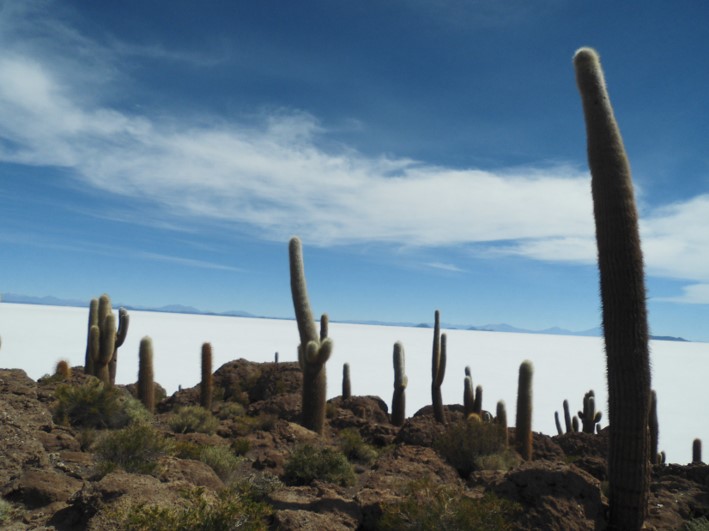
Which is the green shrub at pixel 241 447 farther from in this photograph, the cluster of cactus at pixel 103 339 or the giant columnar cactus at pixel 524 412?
the giant columnar cactus at pixel 524 412

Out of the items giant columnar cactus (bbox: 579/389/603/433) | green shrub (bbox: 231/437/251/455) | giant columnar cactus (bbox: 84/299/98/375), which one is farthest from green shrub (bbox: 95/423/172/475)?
giant columnar cactus (bbox: 579/389/603/433)

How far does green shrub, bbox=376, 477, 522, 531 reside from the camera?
22.3ft

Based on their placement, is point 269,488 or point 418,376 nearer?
point 269,488

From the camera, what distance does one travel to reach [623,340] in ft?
27.8

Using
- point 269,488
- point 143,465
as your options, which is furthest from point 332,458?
point 143,465

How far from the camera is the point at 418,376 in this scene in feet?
227

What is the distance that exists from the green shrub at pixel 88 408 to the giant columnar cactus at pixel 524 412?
A: 10675 millimetres

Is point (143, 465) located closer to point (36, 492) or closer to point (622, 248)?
point (36, 492)

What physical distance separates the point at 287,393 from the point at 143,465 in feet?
44.4

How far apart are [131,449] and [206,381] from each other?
37.2 ft

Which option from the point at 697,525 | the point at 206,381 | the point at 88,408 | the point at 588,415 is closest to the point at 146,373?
the point at 206,381

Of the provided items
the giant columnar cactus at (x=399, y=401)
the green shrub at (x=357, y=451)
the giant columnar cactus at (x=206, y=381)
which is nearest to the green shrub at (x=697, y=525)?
the green shrub at (x=357, y=451)

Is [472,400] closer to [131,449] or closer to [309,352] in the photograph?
[309,352]

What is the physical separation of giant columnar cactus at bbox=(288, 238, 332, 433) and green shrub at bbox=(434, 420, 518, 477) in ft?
12.5
